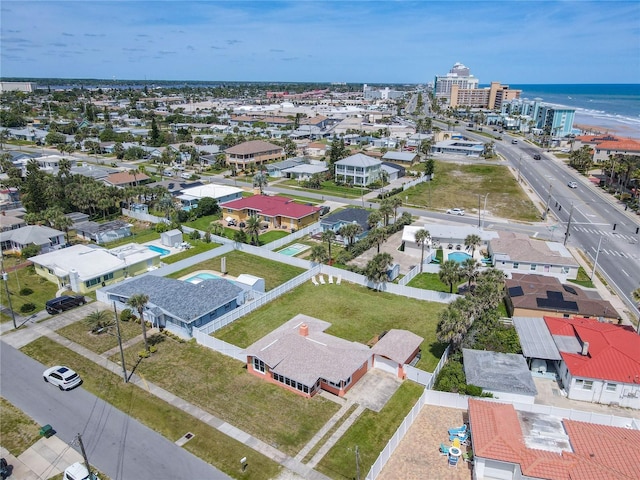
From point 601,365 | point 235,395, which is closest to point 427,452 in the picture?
point 235,395

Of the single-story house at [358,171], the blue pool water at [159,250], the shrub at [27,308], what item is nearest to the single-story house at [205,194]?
the blue pool water at [159,250]

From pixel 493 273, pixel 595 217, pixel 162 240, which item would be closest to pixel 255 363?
pixel 493 273

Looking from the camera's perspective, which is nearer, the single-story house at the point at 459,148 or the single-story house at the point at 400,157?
the single-story house at the point at 400,157

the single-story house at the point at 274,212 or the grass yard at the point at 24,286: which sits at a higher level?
the single-story house at the point at 274,212

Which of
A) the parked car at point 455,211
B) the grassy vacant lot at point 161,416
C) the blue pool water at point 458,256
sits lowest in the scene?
the grassy vacant lot at point 161,416

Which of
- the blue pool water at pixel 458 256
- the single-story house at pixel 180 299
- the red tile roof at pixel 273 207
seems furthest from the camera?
the red tile roof at pixel 273 207

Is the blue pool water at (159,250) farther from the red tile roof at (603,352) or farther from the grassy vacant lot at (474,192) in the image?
the red tile roof at (603,352)

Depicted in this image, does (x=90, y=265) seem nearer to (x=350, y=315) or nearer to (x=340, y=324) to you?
(x=340, y=324)
